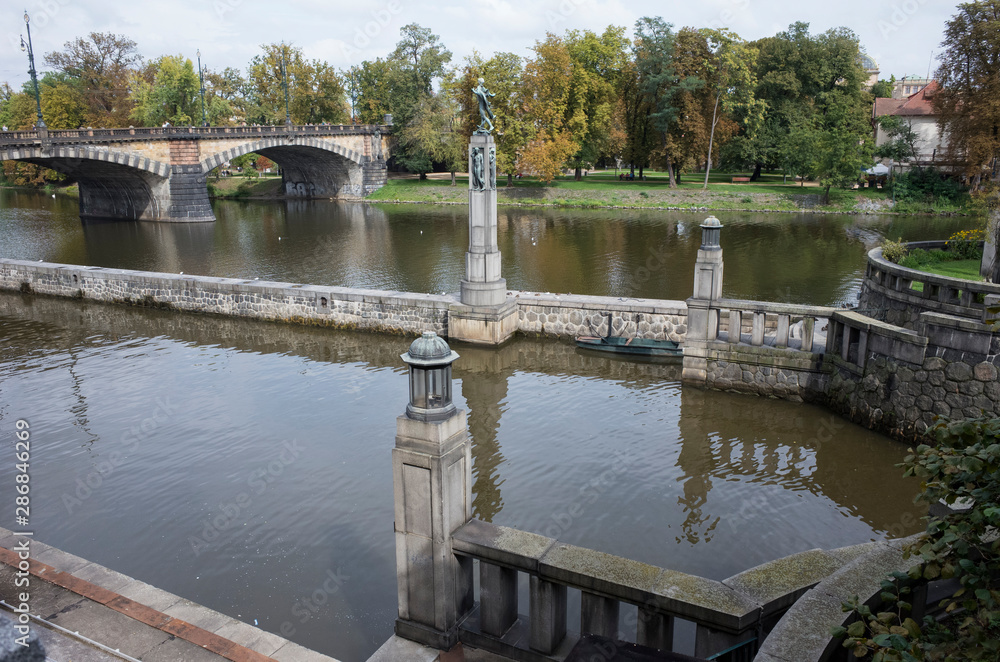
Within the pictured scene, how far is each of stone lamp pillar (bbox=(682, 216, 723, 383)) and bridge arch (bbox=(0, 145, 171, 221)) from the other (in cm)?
3954

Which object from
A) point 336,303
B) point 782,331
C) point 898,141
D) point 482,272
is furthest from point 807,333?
point 898,141

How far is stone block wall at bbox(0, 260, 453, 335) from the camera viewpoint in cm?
1778

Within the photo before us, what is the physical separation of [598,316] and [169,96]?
59560 mm

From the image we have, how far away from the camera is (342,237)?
38062 millimetres

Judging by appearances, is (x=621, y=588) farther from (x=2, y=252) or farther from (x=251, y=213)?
(x=251, y=213)

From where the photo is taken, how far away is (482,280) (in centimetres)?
1680

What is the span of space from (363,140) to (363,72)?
12222mm

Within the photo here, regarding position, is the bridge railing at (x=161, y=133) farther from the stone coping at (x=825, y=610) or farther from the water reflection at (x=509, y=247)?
the stone coping at (x=825, y=610)

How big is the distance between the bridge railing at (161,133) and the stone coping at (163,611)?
129ft

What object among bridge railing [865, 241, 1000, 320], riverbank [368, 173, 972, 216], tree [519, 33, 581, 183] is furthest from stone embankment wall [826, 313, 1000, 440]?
tree [519, 33, 581, 183]

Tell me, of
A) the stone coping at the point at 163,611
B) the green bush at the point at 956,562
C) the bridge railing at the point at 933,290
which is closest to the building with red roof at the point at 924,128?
the bridge railing at the point at 933,290

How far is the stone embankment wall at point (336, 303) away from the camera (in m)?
16.1

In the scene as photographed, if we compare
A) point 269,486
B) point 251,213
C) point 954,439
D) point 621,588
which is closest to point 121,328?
point 269,486

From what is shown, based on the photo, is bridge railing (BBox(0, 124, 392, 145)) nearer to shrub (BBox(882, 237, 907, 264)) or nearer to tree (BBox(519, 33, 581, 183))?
tree (BBox(519, 33, 581, 183))
